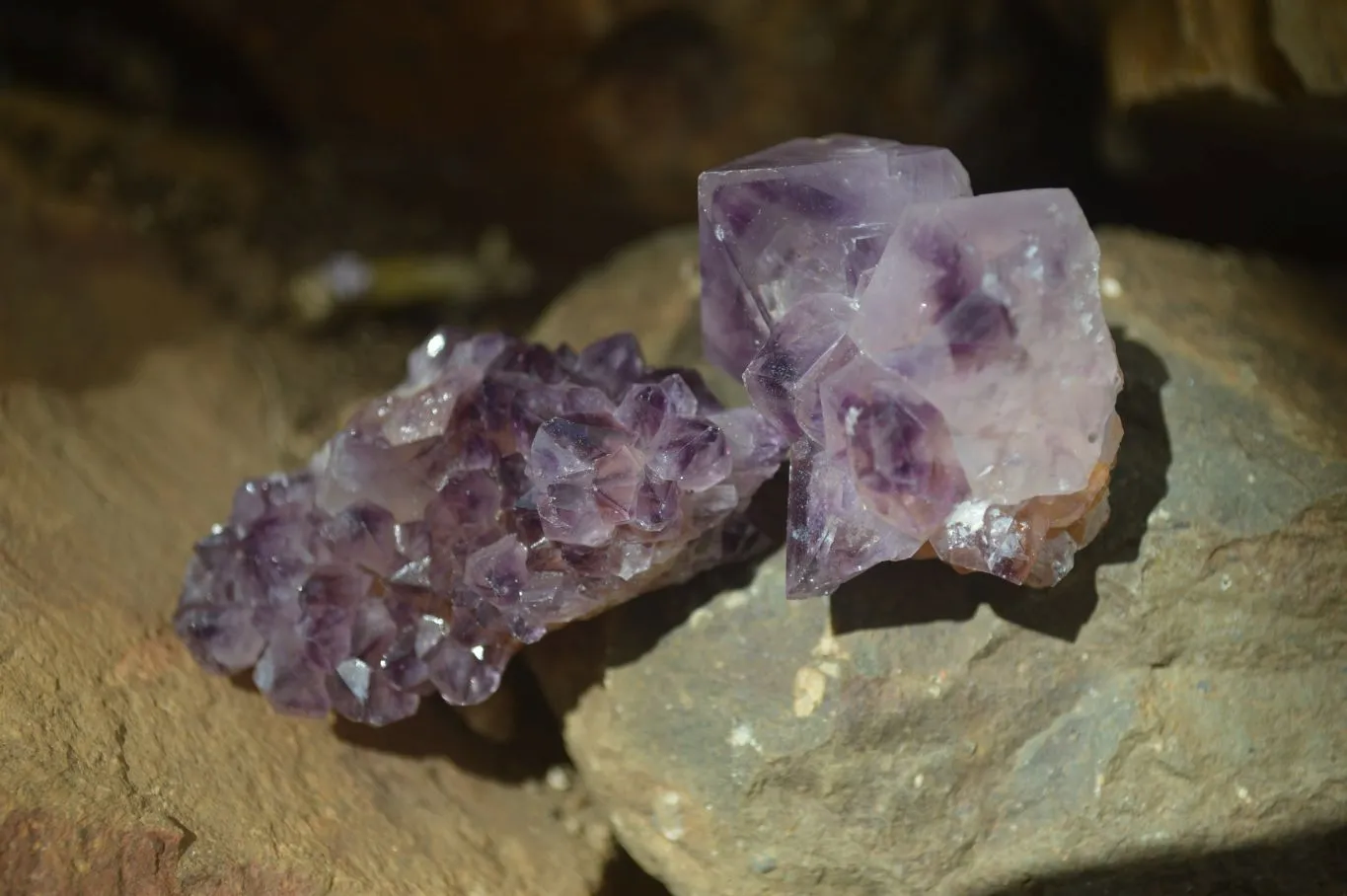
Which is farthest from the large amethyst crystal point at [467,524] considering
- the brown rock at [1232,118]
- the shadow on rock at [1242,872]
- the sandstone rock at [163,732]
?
the brown rock at [1232,118]

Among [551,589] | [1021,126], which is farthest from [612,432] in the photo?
[1021,126]

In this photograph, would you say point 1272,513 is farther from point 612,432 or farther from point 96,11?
point 96,11

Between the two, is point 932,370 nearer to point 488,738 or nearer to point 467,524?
point 467,524

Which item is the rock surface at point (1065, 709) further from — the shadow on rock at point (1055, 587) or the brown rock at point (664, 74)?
the brown rock at point (664, 74)

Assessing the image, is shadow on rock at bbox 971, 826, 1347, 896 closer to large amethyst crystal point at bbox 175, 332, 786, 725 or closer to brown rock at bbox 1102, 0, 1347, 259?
large amethyst crystal point at bbox 175, 332, 786, 725

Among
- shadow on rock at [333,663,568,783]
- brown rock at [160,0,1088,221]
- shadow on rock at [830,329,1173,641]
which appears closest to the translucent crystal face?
shadow on rock at [830,329,1173,641]

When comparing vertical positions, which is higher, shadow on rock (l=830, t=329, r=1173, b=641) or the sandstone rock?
the sandstone rock
